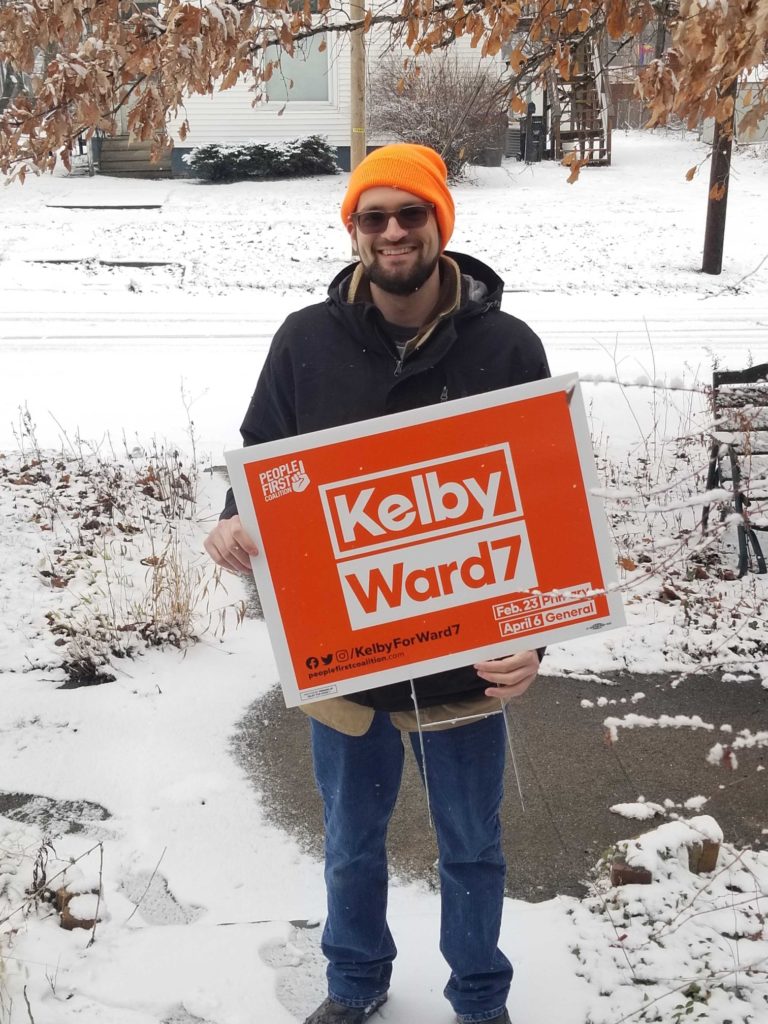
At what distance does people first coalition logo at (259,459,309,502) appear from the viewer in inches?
90.5

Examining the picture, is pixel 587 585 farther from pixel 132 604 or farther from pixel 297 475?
pixel 132 604

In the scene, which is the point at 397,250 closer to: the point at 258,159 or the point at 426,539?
the point at 426,539

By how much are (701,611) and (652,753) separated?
1405mm

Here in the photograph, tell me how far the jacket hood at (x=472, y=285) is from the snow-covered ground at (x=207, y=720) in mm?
642

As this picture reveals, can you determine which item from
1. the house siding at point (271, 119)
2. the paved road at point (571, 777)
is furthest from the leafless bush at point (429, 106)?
the paved road at point (571, 777)

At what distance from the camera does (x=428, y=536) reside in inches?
92.1

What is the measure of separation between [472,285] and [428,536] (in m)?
0.70

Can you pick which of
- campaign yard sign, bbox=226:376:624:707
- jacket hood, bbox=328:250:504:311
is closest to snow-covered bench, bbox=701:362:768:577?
jacket hood, bbox=328:250:504:311

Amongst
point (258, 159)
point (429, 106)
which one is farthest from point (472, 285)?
point (258, 159)

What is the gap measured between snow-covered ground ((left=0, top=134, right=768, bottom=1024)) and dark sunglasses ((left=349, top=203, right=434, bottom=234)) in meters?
0.84

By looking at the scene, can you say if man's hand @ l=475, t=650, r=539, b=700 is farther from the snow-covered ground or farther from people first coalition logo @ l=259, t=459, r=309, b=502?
people first coalition logo @ l=259, t=459, r=309, b=502

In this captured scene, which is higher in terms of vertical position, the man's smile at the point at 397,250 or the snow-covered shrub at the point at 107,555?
the man's smile at the point at 397,250

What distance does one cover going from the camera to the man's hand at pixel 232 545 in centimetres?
230

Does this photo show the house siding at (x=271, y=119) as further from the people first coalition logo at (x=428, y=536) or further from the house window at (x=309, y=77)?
the people first coalition logo at (x=428, y=536)
